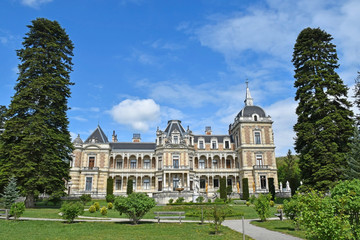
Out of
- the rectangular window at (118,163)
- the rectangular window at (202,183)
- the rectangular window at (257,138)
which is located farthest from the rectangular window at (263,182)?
the rectangular window at (118,163)

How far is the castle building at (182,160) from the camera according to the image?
42562 millimetres

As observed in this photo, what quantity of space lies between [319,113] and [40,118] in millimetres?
26587

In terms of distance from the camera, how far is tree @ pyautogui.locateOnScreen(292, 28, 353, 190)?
2273 cm

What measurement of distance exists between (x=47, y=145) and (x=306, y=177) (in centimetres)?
2520

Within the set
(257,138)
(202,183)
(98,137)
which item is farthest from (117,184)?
(257,138)

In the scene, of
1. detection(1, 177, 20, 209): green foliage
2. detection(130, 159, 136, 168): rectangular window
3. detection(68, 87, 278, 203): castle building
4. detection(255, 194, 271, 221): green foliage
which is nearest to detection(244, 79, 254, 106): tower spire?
detection(68, 87, 278, 203): castle building

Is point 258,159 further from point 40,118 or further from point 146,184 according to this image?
point 40,118

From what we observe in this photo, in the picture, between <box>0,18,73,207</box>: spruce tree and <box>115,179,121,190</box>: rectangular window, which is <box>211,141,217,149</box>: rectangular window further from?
<box>0,18,73,207</box>: spruce tree

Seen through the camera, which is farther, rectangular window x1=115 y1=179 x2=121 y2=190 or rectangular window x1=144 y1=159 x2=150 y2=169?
rectangular window x1=144 y1=159 x2=150 y2=169

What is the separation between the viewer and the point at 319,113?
24.3 metres

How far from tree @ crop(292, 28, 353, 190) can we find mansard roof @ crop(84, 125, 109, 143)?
33.4 meters

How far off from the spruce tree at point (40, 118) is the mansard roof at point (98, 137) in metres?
18.7

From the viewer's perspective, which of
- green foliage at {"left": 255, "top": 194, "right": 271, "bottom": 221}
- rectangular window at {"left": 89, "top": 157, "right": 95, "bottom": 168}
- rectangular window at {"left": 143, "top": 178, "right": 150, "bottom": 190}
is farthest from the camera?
rectangular window at {"left": 143, "top": 178, "right": 150, "bottom": 190}

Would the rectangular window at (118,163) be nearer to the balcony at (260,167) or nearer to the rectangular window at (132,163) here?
the rectangular window at (132,163)
